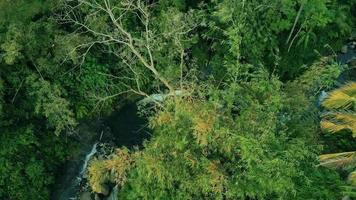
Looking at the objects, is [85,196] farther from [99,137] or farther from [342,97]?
[342,97]

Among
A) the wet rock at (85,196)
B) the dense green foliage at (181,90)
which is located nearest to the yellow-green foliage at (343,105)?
the dense green foliage at (181,90)

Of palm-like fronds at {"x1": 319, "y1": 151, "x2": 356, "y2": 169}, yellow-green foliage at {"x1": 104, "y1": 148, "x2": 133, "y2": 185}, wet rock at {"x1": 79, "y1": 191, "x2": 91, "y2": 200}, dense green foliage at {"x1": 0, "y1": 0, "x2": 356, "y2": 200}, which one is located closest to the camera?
palm-like fronds at {"x1": 319, "y1": 151, "x2": 356, "y2": 169}

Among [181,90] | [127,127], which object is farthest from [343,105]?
[127,127]

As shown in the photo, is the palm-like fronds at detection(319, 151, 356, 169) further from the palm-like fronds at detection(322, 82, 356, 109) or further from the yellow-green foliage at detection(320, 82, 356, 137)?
the palm-like fronds at detection(322, 82, 356, 109)

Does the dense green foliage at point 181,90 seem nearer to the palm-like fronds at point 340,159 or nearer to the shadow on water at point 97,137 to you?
the shadow on water at point 97,137

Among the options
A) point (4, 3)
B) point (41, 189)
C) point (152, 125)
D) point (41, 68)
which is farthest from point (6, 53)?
point (152, 125)

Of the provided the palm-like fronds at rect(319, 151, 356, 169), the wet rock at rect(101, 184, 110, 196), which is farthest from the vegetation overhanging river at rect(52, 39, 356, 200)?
the palm-like fronds at rect(319, 151, 356, 169)

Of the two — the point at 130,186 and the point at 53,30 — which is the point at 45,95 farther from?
the point at 130,186
